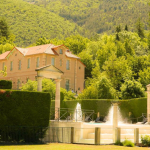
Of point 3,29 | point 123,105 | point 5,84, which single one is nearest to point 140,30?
point 3,29

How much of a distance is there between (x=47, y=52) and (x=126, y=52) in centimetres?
Answer: 1886

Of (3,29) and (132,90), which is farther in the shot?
(3,29)

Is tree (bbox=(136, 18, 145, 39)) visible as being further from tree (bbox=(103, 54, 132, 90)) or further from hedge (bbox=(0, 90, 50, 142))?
hedge (bbox=(0, 90, 50, 142))

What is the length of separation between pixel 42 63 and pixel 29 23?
97171mm

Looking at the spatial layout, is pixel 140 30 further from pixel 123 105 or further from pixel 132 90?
pixel 123 105

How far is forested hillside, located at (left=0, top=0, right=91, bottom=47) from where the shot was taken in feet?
477

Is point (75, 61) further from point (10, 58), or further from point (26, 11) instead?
point (26, 11)

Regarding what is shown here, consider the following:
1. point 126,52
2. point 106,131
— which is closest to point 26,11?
point 126,52

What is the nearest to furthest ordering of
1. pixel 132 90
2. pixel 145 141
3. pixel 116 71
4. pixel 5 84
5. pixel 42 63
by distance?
1. pixel 145 141
2. pixel 5 84
3. pixel 132 90
4. pixel 116 71
5. pixel 42 63

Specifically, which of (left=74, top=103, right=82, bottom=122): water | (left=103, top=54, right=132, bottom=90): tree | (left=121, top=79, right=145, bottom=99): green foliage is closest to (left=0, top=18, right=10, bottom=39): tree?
(left=103, top=54, right=132, bottom=90): tree

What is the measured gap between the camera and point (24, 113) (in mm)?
23719

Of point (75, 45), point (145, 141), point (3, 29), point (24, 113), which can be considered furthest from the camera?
point (3, 29)

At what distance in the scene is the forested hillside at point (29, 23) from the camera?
145m

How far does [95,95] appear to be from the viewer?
163 ft
